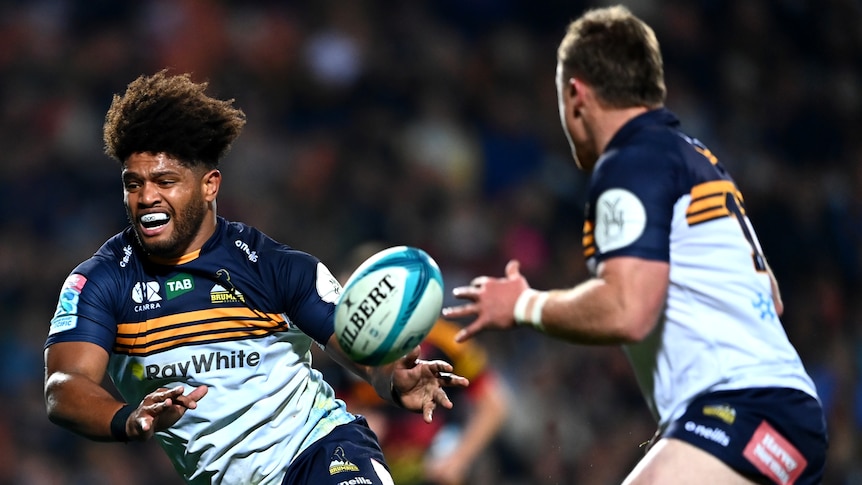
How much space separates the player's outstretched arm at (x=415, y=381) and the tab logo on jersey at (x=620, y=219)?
1064 mm

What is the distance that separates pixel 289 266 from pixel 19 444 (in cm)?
569

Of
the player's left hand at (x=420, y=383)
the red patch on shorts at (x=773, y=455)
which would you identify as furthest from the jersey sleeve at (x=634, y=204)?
the player's left hand at (x=420, y=383)

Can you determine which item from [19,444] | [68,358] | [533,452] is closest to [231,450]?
[68,358]

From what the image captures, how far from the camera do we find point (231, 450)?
418 cm

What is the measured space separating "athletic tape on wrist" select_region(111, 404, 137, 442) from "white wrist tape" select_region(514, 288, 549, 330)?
55.0 inches

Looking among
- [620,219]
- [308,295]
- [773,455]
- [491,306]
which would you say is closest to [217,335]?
[308,295]

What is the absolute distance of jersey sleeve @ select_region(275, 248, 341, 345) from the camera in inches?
166

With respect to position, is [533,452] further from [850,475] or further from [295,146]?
[295,146]

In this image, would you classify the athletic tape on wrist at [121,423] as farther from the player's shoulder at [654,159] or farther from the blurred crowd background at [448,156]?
the blurred crowd background at [448,156]

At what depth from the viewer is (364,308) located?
382cm

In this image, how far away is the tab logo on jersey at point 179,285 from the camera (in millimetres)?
4238

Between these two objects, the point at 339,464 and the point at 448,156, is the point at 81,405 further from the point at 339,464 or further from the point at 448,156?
the point at 448,156

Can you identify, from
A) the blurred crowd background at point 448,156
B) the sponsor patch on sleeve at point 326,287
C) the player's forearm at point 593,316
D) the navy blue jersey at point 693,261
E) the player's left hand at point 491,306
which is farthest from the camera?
the blurred crowd background at point 448,156

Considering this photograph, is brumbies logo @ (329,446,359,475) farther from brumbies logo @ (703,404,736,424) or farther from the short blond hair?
the short blond hair
